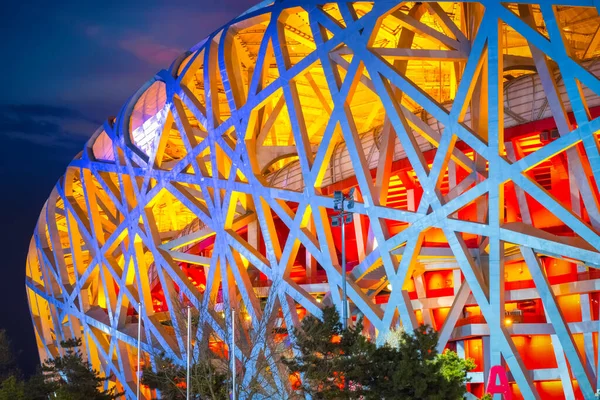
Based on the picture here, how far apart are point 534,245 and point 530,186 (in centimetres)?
198

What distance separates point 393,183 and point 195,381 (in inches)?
649

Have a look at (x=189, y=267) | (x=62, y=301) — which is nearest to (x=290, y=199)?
(x=189, y=267)

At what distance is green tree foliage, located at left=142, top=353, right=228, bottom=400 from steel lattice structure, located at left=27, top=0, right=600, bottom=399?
1.77m

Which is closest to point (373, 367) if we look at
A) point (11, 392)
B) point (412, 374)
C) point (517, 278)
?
point (412, 374)

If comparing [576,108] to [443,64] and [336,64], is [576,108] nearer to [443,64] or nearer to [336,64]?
[336,64]

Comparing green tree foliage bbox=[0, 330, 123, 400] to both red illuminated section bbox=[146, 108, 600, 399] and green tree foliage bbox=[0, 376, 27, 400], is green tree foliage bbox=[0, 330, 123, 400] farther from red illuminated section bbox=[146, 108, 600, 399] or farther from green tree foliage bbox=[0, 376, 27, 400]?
red illuminated section bbox=[146, 108, 600, 399]

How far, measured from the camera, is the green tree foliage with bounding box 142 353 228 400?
3156 cm

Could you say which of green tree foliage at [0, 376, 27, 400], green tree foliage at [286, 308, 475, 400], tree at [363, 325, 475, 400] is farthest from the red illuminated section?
green tree foliage at [0, 376, 27, 400]

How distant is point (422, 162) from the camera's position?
1273 inches

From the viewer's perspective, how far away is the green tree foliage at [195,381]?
31562mm

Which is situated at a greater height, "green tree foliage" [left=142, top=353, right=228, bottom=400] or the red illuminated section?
the red illuminated section

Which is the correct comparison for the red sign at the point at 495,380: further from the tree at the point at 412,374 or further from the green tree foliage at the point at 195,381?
the green tree foliage at the point at 195,381

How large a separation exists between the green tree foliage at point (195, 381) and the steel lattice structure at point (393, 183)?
5.82 ft

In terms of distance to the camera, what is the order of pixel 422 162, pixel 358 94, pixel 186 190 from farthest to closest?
pixel 358 94, pixel 186 190, pixel 422 162
